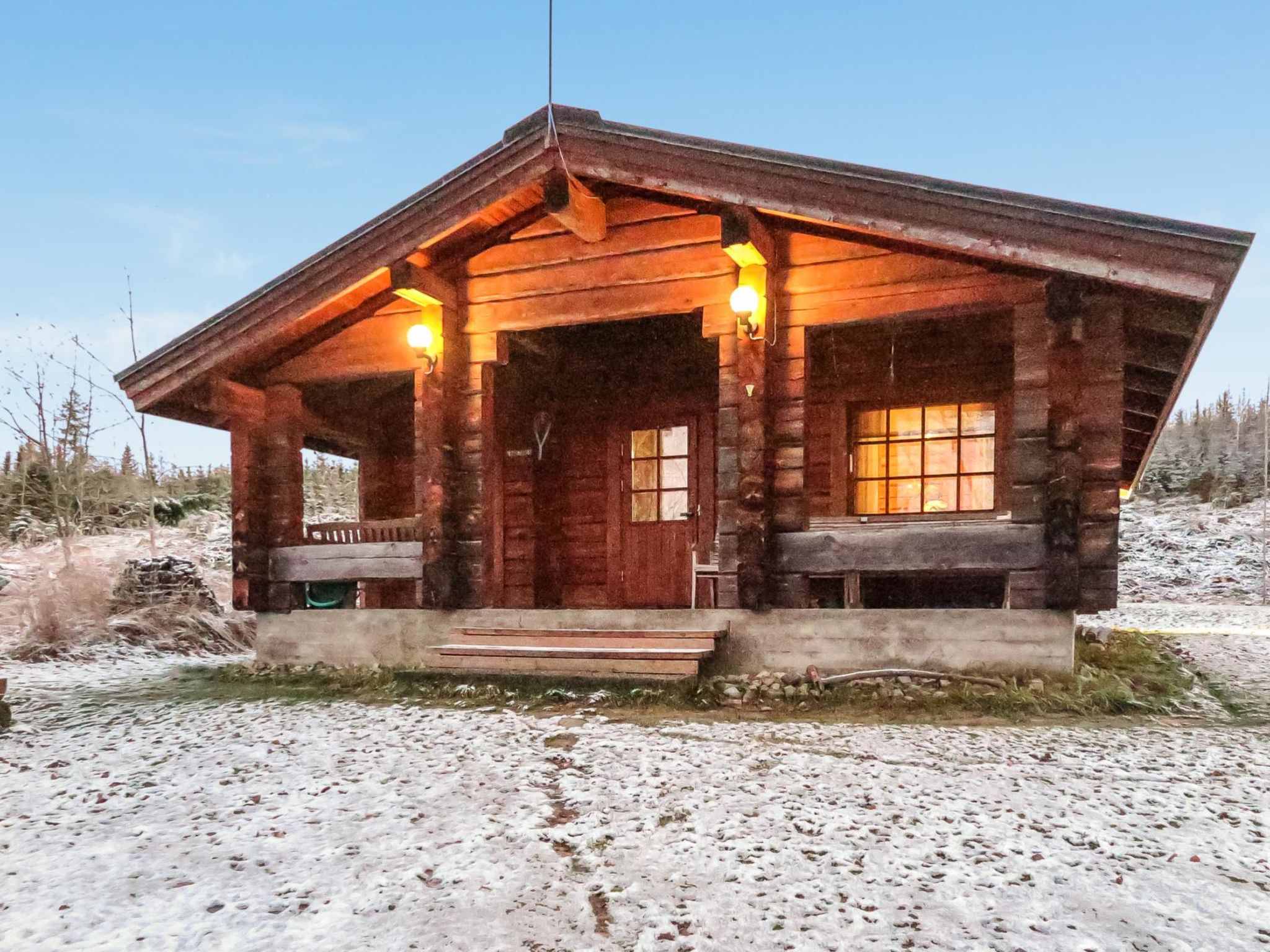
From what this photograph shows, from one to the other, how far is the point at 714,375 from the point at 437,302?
3066mm

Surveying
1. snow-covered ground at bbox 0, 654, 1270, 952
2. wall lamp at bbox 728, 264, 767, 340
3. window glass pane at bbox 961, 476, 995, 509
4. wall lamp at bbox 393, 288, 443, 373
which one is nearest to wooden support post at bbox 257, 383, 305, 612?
wall lamp at bbox 393, 288, 443, 373

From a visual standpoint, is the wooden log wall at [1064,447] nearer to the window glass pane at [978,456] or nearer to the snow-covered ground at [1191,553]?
the window glass pane at [978,456]

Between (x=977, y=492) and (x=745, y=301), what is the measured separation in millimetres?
3265

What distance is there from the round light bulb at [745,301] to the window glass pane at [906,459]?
9.09ft

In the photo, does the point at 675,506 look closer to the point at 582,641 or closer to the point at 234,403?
the point at 582,641

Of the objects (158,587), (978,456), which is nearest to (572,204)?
(978,456)

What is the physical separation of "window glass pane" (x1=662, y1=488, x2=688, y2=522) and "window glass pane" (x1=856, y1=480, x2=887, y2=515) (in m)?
1.80

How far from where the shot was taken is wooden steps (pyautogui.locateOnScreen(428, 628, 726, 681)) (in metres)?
5.72

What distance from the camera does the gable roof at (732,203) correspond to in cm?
498

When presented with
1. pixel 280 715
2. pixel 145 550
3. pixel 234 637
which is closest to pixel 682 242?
pixel 280 715

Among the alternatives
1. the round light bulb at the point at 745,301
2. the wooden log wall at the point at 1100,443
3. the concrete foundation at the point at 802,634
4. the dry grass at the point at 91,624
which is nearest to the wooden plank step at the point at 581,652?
the concrete foundation at the point at 802,634

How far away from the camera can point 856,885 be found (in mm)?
2688

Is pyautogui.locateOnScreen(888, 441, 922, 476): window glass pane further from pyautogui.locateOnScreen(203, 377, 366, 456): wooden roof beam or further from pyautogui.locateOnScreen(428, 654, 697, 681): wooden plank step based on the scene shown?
pyautogui.locateOnScreen(203, 377, 366, 456): wooden roof beam

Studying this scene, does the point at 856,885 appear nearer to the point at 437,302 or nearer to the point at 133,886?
the point at 133,886
